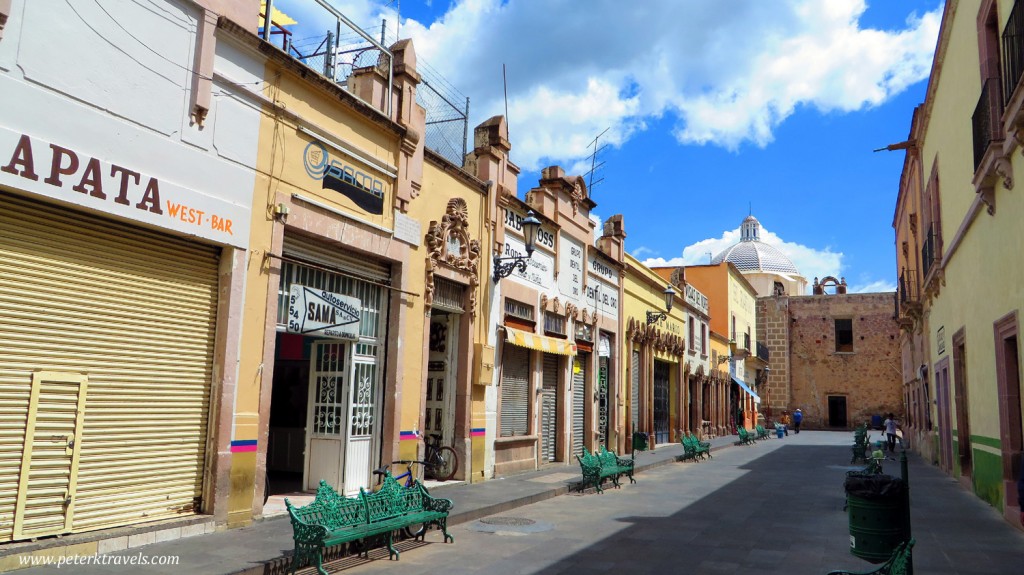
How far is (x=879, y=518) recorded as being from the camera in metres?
7.32

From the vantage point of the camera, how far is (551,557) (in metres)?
8.14

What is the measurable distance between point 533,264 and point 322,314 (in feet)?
24.4

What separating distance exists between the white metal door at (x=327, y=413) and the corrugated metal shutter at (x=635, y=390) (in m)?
14.3

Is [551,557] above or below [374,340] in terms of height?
below

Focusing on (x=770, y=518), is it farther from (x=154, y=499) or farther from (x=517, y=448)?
(x=154, y=499)

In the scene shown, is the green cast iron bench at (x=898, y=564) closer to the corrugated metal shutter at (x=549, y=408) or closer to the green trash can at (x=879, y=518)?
the green trash can at (x=879, y=518)

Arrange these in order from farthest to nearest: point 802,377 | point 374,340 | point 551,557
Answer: point 802,377 < point 374,340 < point 551,557

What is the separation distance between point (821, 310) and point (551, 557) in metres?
47.2

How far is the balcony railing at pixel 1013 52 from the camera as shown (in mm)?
8539

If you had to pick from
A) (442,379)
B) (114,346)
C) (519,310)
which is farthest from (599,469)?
(114,346)

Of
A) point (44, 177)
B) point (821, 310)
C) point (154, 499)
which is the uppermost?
point (821, 310)

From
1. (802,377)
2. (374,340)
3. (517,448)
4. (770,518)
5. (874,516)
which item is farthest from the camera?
(802,377)

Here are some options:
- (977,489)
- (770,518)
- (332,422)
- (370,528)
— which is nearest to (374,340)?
(332,422)

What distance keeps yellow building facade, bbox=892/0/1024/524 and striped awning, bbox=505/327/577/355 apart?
8.24 m
